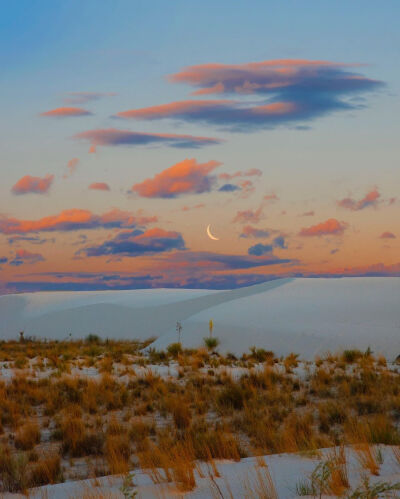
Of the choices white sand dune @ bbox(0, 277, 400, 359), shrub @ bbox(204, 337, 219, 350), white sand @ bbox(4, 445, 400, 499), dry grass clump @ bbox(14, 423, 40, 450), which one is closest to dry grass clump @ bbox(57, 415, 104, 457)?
dry grass clump @ bbox(14, 423, 40, 450)

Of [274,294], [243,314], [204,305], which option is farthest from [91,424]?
[204,305]

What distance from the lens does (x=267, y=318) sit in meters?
32.0

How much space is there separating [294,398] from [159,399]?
267 centimetres

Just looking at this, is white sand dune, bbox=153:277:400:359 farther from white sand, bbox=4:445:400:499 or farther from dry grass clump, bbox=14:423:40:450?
white sand, bbox=4:445:400:499

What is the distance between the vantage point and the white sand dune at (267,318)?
27.2m

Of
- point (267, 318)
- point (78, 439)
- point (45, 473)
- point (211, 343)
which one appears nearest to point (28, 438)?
point (78, 439)

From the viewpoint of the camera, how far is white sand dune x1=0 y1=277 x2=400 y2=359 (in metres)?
27.2

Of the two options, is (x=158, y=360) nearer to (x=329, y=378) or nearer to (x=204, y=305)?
(x=329, y=378)

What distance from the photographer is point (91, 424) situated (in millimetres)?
10102

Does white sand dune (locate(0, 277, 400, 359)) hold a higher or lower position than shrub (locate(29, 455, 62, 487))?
lower

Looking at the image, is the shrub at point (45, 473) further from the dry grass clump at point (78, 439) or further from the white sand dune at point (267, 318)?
the white sand dune at point (267, 318)

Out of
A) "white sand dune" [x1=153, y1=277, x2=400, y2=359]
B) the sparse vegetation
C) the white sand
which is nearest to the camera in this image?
the white sand

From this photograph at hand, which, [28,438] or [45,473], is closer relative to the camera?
[45,473]

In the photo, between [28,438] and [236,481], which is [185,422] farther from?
[236,481]
